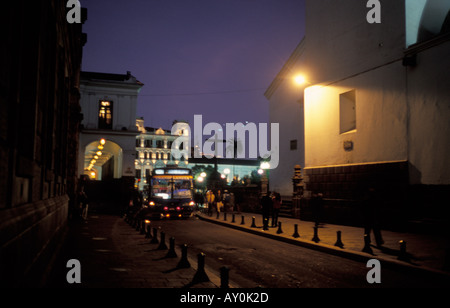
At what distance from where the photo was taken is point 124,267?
342 inches

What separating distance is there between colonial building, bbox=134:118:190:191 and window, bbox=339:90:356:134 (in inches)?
2987

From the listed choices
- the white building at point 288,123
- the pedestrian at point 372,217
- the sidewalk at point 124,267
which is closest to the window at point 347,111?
the pedestrian at point 372,217

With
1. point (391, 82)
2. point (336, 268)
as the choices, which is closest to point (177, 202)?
point (391, 82)

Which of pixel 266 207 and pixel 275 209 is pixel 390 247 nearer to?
pixel 266 207

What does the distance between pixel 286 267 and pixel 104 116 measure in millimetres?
37347

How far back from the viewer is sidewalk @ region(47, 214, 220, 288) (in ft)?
22.9

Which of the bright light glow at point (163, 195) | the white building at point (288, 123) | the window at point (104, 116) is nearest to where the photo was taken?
the bright light glow at point (163, 195)

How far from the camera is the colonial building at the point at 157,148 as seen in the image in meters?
94.6

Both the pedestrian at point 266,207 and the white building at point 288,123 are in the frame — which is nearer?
the pedestrian at point 266,207

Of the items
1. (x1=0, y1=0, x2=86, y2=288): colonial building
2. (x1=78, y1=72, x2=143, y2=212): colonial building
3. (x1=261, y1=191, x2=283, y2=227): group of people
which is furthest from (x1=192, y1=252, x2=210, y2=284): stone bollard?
(x1=78, y1=72, x2=143, y2=212): colonial building

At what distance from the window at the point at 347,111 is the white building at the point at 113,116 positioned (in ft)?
88.9

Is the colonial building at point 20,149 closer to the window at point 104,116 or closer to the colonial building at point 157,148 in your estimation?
the window at point 104,116

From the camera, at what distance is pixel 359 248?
11.7 metres

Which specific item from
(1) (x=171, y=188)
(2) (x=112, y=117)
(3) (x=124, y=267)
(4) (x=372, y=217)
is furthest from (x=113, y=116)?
(3) (x=124, y=267)
